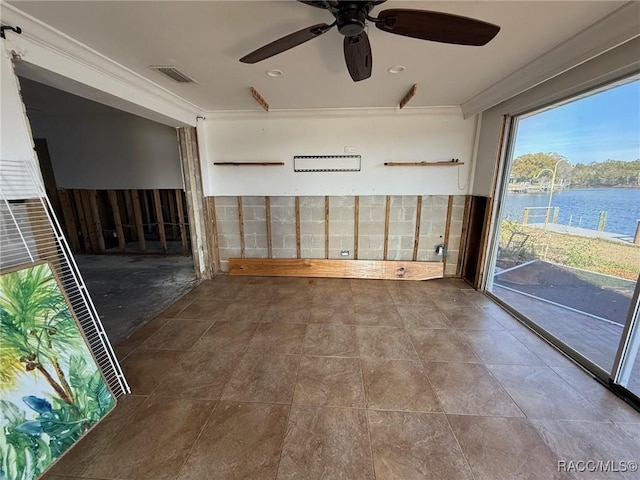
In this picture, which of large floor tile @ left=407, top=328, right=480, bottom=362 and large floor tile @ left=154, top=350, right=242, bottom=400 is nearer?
large floor tile @ left=154, top=350, right=242, bottom=400

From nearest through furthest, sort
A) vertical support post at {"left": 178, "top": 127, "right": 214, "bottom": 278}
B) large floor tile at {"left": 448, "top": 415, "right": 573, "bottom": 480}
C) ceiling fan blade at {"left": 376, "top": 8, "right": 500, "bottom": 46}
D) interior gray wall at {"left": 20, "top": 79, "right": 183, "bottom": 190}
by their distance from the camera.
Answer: ceiling fan blade at {"left": 376, "top": 8, "right": 500, "bottom": 46} → large floor tile at {"left": 448, "top": 415, "right": 573, "bottom": 480} → vertical support post at {"left": 178, "top": 127, "right": 214, "bottom": 278} → interior gray wall at {"left": 20, "top": 79, "right": 183, "bottom": 190}

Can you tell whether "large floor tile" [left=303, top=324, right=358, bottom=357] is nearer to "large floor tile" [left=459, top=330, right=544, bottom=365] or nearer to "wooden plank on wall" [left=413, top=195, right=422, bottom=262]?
→ "large floor tile" [left=459, top=330, right=544, bottom=365]

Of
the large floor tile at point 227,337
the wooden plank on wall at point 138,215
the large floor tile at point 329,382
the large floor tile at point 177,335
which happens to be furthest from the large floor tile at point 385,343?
the wooden plank on wall at point 138,215

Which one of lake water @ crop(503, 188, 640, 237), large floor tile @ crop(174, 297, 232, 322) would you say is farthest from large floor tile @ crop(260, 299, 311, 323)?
lake water @ crop(503, 188, 640, 237)

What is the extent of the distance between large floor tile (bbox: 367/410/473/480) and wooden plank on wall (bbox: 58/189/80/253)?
7251 mm

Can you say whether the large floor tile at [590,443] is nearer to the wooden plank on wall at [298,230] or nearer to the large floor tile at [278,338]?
the large floor tile at [278,338]

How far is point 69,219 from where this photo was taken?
5.84m

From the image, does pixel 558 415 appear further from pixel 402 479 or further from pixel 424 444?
pixel 402 479

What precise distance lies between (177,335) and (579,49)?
14.3ft

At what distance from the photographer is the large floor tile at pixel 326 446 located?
1.48 meters

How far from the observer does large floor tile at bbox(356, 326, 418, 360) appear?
249 centimetres

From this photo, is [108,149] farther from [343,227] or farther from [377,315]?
[377,315]

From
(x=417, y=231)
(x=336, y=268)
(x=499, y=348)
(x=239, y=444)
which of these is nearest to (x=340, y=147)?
(x=417, y=231)

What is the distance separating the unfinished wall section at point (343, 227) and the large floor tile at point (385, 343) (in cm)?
175
